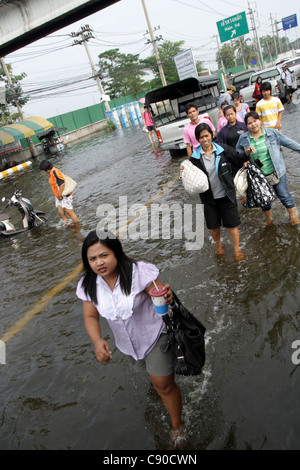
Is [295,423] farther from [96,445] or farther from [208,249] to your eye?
[208,249]

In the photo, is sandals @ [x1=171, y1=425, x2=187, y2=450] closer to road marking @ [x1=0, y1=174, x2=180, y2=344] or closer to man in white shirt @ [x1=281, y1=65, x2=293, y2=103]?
road marking @ [x1=0, y1=174, x2=180, y2=344]

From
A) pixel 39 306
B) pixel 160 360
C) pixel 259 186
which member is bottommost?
pixel 39 306

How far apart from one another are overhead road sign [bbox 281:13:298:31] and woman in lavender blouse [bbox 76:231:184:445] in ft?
179

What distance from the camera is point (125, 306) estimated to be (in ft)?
8.02

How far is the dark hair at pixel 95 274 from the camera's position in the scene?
2.45 meters

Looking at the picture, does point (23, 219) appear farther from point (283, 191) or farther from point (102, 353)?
point (102, 353)

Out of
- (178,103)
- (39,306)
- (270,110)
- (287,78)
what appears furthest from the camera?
(287,78)

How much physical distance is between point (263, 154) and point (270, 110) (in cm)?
213

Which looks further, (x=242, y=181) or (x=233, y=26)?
(x=233, y=26)

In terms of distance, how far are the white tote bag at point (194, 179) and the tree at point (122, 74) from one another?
199ft

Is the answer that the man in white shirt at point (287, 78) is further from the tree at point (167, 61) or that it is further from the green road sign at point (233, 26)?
the tree at point (167, 61)

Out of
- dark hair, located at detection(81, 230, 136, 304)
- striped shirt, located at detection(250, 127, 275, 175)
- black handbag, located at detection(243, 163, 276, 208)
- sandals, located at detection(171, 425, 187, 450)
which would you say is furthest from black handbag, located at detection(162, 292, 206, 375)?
striped shirt, located at detection(250, 127, 275, 175)

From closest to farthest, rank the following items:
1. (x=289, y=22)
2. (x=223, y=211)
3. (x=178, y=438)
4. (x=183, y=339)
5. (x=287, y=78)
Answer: (x=183, y=339), (x=178, y=438), (x=223, y=211), (x=287, y=78), (x=289, y=22)

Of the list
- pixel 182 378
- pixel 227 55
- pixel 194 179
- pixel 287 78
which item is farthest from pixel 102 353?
pixel 227 55
